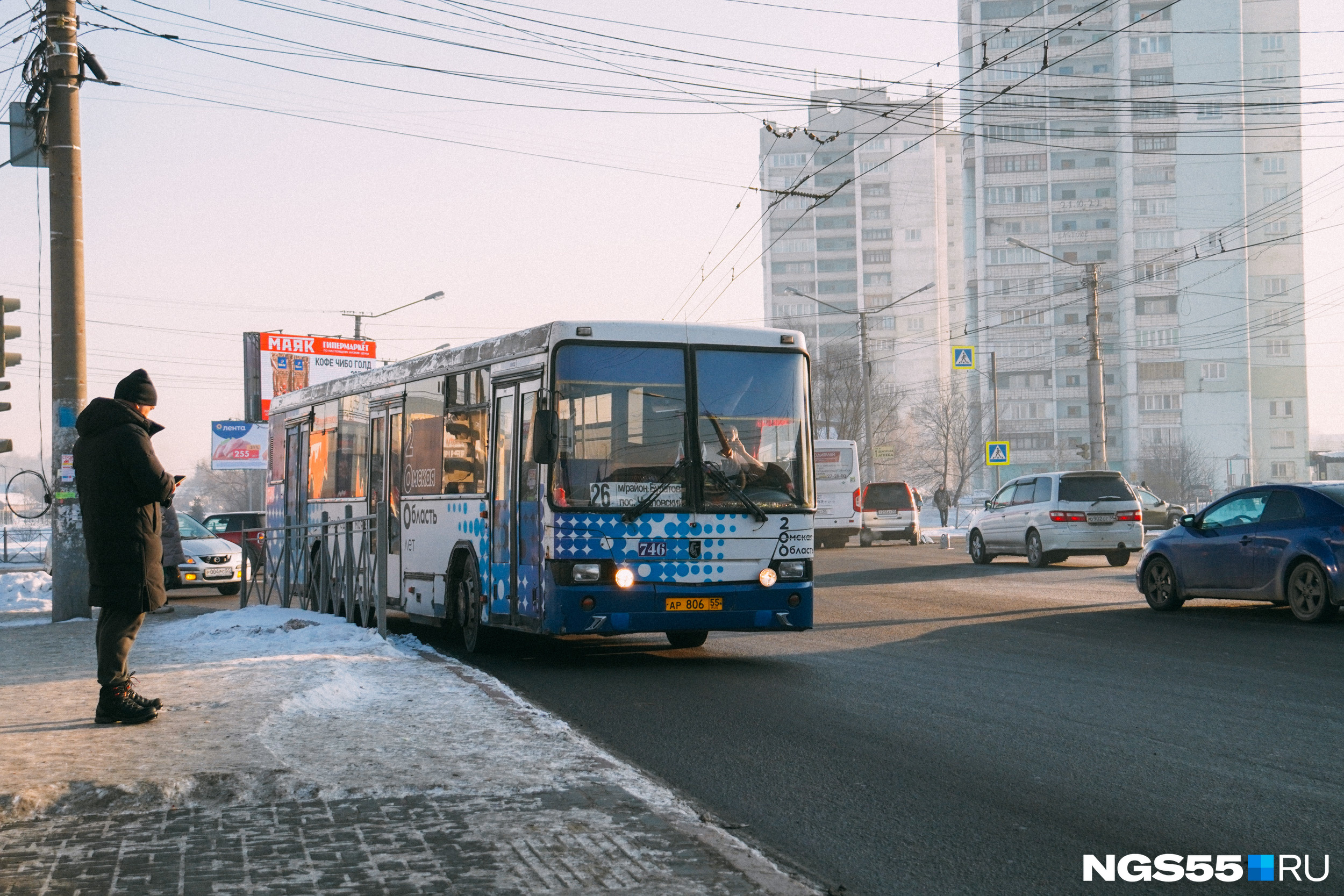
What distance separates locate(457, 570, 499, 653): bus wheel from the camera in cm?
1280

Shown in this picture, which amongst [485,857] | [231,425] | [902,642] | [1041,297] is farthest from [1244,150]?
[485,857]

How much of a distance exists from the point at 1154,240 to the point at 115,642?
128727mm

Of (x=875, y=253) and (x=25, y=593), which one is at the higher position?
(x=875, y=253)

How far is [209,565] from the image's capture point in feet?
80.3

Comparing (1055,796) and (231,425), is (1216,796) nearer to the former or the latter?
(1055,796)

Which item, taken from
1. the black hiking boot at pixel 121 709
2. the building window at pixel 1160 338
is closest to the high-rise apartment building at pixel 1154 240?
the building window at pixel 1160 338

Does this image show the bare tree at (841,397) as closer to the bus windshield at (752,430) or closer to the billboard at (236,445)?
the billboard at (236,445)

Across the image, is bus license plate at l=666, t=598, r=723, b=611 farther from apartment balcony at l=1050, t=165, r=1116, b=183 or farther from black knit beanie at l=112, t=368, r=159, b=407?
apartment balcony at l=1050, t=165, r=1116, b=183

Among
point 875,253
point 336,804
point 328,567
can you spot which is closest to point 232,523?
point 328,567

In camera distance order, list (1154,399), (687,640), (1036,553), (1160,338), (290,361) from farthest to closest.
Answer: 1. (1154,399)
2. (1160,338)
3. (290,361)
4. (1036,553)
5. (687,640)

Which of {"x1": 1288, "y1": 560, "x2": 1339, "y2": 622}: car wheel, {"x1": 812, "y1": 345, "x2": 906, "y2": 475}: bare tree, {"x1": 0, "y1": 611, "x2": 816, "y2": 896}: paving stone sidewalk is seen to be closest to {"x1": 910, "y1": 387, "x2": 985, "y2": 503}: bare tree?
{"x1": 812, "y1": 345, "x2": 906, "y2": 475}: bare tree

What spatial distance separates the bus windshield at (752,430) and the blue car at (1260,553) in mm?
6006

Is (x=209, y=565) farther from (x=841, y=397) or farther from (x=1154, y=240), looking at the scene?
(x=1154, y=240)

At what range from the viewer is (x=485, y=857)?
4.96 metres
